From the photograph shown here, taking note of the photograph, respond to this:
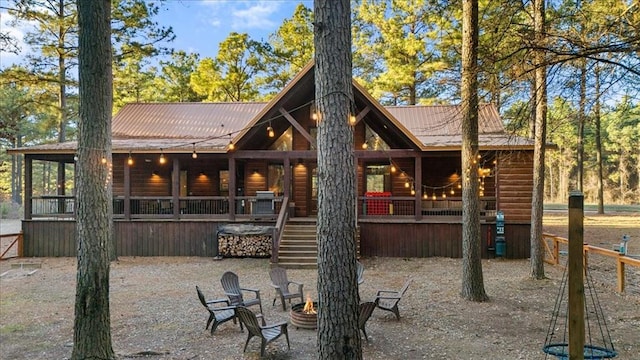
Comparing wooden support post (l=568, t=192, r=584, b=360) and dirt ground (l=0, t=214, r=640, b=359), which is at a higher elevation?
wooden support post (l=568, t=192, r=584, b=360)

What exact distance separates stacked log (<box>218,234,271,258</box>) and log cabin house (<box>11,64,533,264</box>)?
0.41 meters

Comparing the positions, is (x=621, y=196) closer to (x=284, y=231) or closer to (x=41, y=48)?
(x=284, y=231)

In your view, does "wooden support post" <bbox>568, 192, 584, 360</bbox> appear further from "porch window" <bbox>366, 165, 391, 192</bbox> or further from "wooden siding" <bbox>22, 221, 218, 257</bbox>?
"porch window" <bbox>366, 165, 391, 192</bbox>

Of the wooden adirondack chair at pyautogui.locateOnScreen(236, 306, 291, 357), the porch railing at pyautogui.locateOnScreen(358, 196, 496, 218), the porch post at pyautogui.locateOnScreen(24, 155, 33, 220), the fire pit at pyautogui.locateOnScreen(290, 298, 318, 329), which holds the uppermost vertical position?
the porch post at pyautogui.locateOnScreen(24, 155, 33, 220)

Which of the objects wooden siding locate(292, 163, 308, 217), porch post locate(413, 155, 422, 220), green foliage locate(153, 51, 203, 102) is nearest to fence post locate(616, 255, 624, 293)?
porch post locate(413, 155, 422, 220)

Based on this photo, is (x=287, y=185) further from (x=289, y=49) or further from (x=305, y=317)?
(x=289, y=49)

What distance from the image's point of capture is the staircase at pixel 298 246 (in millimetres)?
12312

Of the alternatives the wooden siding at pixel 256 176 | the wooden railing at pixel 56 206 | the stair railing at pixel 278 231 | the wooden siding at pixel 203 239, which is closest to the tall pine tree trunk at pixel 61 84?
the wooden railing at pixel 56 206

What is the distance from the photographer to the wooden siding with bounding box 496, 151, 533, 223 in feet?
45.9

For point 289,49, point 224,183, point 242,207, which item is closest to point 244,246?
point 242,207

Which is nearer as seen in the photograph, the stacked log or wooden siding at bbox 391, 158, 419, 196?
the stacked log

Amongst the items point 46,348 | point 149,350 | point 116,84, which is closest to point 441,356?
point 149,350

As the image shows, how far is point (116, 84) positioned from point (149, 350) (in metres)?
21.1

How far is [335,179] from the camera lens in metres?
4.35
